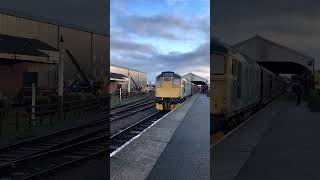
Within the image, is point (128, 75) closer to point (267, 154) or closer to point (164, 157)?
point (164, 157)

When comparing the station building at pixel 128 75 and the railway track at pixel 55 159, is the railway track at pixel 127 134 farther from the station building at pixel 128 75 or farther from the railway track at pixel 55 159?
the station building at pixel 128 75

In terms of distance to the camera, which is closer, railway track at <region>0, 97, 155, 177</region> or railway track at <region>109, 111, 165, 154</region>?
railway track at <region>0, 97, 155, 177</region>

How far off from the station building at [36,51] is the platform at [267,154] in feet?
26.8

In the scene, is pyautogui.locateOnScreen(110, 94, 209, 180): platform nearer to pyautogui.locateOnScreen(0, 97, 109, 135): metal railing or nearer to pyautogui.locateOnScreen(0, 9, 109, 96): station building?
pyautogui.locateOnScreen(0, 97, 109, 135): metal railing

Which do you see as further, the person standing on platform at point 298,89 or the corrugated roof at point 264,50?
the person standing on platform at point 298,89

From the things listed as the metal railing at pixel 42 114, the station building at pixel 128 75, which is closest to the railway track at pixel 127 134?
the metal railing at pixel 42 114

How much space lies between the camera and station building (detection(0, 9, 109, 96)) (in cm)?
1891

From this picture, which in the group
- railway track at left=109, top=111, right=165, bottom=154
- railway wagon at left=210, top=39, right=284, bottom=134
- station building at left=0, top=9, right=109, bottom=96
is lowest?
railway track at left=109, top=111, right=165, bottom=154

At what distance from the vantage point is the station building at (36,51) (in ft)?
62.0

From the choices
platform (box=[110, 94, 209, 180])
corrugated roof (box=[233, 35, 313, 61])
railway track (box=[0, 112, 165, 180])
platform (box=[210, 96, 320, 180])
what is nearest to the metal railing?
railway track (box=[0, 112, 165, 180])

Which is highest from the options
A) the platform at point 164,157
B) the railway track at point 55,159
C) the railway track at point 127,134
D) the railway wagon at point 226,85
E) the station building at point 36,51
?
the station building at point 36,51

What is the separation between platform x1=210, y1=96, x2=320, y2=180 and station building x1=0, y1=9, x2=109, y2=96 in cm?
818

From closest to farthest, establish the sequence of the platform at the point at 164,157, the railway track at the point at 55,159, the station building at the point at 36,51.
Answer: the platform at the point at 164,157 → the railway track at the point at 55,159 → the station building at the point at 36,51

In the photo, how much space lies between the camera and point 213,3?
3262 millimetres
